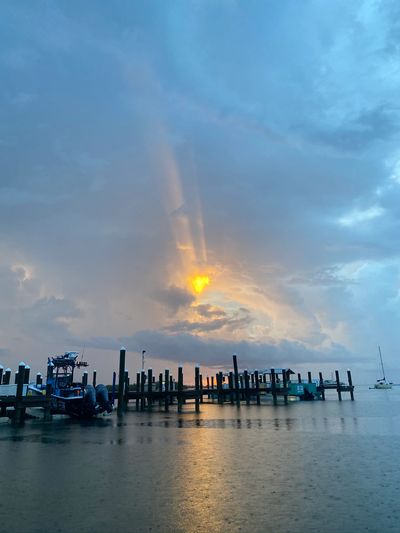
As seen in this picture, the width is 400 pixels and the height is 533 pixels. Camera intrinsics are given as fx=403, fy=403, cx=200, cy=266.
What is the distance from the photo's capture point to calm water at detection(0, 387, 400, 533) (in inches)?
464

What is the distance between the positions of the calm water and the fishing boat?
2501cm

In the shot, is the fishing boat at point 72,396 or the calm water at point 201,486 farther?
the fishing boat at point 72,396

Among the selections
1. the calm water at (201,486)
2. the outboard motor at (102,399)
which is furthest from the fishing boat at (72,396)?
the calm water at (201,486)

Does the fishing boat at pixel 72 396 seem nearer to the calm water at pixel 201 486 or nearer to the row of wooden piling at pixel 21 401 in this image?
the row of wooden piling at pixel 21 401

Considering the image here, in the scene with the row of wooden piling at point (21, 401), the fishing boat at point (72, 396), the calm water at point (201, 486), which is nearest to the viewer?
the calm water at point (201, 486)

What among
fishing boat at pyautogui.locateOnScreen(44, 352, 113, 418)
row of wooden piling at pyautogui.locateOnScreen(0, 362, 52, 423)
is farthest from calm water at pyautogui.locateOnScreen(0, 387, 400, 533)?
fishing boat at pyautogui.locateOnScreen(44, 352, 113, 418)

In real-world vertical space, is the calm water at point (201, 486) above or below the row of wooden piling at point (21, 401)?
below

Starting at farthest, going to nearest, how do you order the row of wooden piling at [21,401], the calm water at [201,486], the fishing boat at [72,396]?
the fishing boat at [72,396] < the row of wooden piling at [21,401] < the calm water at [201,486]

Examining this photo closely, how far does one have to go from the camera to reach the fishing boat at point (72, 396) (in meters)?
53.7

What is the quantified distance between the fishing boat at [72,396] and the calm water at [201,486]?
985 inches

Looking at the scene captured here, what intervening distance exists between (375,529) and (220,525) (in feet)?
14.1

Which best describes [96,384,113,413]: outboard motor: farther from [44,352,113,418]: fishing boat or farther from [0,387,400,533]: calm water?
[0,387,400,533]: calm water

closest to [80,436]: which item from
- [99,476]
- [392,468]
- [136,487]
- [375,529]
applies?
[99,476]

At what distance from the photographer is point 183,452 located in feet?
81.1
